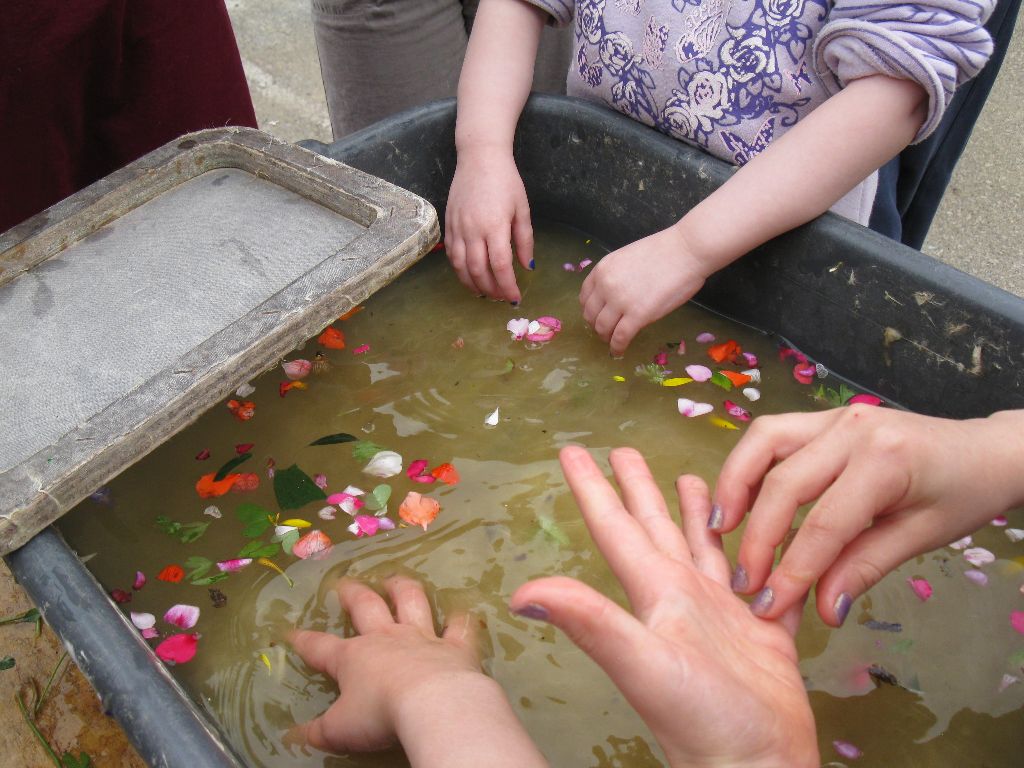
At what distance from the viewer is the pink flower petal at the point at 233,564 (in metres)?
0.94

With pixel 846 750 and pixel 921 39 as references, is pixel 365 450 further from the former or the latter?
pixel 921 39

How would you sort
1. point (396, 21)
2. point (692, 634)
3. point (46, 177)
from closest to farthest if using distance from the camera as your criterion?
point (692, 634) → point (46, 177) → point (396, 21)

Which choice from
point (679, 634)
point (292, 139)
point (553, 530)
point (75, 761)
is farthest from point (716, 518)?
point (292, 139)

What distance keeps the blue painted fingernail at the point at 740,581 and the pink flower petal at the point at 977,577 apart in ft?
1.23

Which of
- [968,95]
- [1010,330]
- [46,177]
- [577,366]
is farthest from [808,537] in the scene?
[46,177]

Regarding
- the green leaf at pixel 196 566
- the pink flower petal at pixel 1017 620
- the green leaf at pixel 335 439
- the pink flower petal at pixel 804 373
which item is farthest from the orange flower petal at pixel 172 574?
the pink flower petal at pixel 1017 620

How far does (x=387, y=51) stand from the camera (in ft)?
5.01

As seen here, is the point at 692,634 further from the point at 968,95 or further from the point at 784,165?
the point at 968,95

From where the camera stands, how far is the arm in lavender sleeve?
91 cm

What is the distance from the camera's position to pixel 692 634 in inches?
23.2

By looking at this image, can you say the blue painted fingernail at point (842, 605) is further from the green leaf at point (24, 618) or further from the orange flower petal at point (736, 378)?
the green leaf at point (24, 618)

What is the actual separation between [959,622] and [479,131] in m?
0.83

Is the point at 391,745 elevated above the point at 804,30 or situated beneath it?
situated beneath

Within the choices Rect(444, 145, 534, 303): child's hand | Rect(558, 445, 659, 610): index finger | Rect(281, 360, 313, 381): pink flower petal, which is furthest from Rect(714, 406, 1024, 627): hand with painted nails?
Rect(281, 360, 313, 381): pink flower petal
